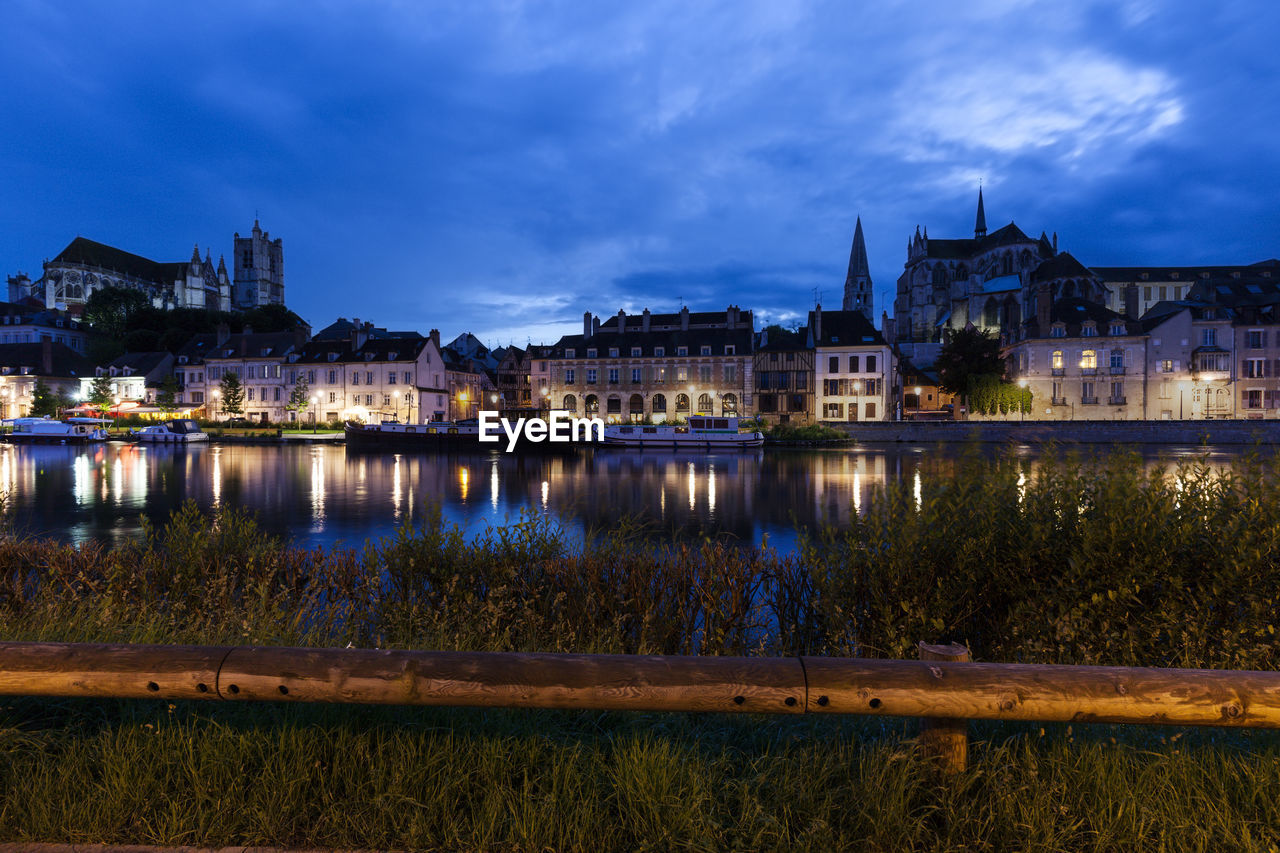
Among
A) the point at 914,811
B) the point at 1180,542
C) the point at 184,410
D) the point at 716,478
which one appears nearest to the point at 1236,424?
the point at 716,478

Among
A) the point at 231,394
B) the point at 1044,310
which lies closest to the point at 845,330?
the point at 1044,310

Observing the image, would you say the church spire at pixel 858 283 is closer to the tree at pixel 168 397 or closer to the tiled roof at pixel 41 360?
→ the tree at pixel 168 397

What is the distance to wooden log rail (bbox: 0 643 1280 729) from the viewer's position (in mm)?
2477

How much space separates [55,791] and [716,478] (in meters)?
24.2

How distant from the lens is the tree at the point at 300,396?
6775 centimetres

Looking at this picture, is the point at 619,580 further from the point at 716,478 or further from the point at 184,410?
the point at 184,410

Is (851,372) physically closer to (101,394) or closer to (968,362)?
(968,362)

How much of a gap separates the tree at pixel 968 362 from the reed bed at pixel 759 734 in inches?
2392

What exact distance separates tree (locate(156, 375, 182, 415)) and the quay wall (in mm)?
69731

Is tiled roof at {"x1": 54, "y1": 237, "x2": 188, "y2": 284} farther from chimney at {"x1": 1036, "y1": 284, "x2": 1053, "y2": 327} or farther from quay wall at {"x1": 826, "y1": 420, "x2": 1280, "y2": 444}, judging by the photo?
chimney at {"x1": 1036, "y1": 284, "x2": 1053, "y2": 327}

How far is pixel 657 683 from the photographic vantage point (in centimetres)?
254

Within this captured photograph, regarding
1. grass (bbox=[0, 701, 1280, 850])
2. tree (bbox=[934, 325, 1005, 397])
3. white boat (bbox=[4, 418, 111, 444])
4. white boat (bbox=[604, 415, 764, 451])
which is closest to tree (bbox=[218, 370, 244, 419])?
white boat (bbox=[4, 418, 111, 444])

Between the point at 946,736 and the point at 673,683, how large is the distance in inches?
49.5

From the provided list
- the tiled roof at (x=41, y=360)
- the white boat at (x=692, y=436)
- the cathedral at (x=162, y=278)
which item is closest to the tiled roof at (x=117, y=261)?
the cathedral at (x=162, y=278)
